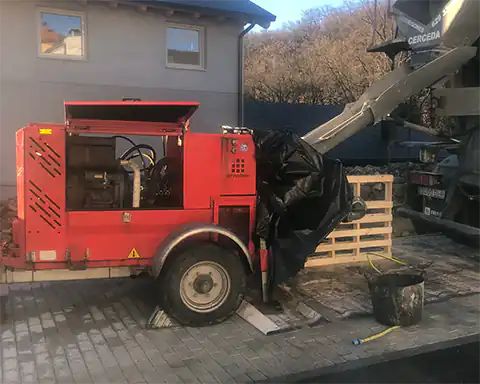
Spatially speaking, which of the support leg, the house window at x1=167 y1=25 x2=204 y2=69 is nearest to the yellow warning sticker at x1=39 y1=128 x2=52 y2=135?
the support leg

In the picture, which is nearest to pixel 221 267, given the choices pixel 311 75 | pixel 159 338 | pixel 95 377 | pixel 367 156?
pixel 159 338

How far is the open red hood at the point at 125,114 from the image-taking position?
186 inches

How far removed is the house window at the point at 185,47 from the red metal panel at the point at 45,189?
8889mm

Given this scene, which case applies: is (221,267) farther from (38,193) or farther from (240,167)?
(38,193)

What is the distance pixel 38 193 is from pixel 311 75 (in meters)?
18.6

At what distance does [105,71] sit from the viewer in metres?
12.6

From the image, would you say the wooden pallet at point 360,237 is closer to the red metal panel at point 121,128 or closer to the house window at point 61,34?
the red metal panel at point 121,128

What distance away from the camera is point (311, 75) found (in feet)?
72.2

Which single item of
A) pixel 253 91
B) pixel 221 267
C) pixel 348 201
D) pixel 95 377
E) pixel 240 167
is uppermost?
pixel 253 91

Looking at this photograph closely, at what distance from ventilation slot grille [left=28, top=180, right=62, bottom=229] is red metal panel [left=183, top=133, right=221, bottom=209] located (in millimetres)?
1228

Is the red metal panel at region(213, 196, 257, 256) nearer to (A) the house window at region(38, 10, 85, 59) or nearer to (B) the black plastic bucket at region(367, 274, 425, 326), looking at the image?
(B) the black plastic bucket at region(367, 274, 425, 326)

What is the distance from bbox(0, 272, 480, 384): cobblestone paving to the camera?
4117 millimetres

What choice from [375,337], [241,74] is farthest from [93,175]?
[241,74]

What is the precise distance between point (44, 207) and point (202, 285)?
166 centimetres
